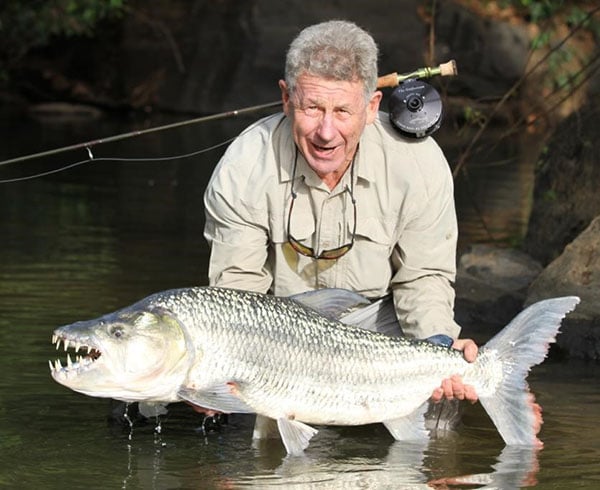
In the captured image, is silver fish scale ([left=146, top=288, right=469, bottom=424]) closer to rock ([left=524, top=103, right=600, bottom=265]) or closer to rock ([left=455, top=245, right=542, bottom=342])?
rock ([left=455, top=245, right=542, bottom=342])

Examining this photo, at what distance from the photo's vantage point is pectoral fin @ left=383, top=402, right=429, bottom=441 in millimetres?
5812

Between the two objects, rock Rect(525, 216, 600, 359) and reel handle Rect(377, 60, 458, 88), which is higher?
reel handle Rect(377, 60, 458, 88)

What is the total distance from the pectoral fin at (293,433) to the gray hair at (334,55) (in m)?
1.30

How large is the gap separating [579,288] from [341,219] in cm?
249

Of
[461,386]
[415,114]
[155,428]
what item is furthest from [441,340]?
[155,428]

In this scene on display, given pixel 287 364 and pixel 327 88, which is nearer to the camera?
pixel 287 364

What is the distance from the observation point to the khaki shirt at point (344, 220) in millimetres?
6094

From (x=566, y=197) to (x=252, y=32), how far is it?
15974mm

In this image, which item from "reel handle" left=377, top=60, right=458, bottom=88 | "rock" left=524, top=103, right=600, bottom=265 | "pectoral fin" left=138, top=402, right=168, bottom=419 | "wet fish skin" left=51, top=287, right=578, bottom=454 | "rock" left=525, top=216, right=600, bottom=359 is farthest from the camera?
"rock" left=524, top=103, right=600, bottom=265

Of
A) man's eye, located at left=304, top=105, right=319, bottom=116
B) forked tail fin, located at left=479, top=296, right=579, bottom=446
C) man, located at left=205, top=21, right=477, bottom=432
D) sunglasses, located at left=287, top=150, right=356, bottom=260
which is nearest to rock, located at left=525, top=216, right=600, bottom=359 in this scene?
man, located at left=205, top=21, right=477, bottom=432

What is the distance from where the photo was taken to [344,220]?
6.20 meters

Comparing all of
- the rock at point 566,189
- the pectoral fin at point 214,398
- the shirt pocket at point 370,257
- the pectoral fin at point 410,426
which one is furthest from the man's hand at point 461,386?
the rock at point 566,189

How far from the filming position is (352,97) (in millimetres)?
5762

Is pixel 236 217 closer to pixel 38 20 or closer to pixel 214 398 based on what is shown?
pixel 214 398
